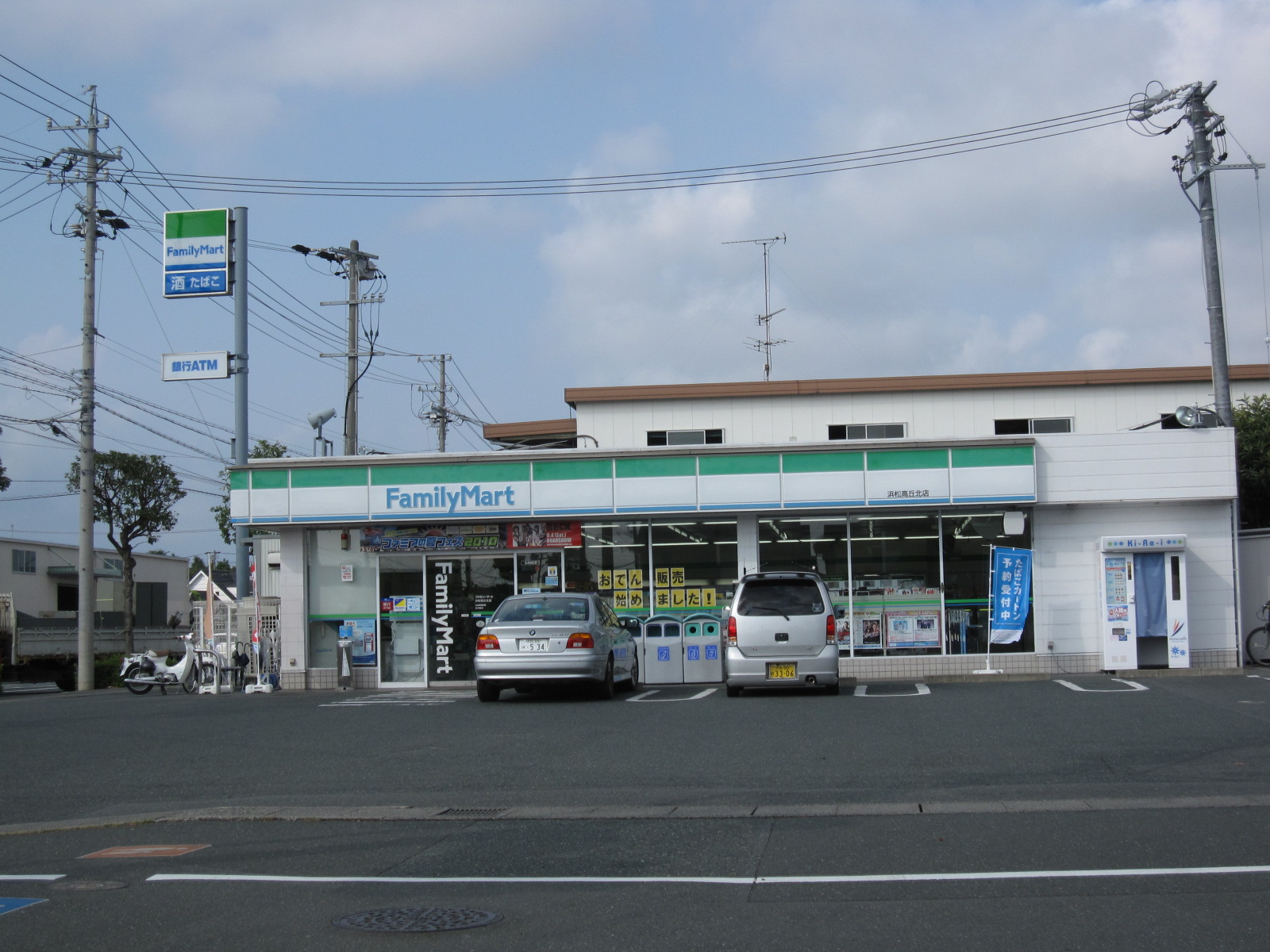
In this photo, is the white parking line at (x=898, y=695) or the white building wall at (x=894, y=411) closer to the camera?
the white parking line at (x=898, y=695)

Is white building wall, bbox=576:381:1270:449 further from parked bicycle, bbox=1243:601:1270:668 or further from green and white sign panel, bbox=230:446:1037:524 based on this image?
parked bicycle, bbox=1243:601:1270:668

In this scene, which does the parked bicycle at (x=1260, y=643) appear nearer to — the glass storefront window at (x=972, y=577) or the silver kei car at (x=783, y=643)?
the glass storefront window at (x=972, y=577)

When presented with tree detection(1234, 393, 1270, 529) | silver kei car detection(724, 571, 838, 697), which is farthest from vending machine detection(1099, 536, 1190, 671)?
tree detection(1234, 393, 1270, 529)

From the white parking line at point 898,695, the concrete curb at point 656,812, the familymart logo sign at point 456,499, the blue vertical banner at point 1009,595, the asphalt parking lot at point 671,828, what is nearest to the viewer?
the asphalt parking lot at point 671,828

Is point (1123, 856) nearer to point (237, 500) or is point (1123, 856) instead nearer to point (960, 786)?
point (960, 786)

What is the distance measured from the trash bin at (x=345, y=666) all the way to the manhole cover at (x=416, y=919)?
1568 cm

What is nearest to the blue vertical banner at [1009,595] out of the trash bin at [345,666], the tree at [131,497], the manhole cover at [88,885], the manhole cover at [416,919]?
the trash bin at [345,666]

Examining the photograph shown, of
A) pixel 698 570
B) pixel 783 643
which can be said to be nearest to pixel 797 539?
pixel 698 570

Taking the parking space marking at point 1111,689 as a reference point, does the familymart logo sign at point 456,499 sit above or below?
above

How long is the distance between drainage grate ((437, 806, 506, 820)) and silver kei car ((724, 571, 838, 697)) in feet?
25.6

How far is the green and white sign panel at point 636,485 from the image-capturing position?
19.8m

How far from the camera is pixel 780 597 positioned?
16094 mm

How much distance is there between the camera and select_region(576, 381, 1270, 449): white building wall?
26.4m

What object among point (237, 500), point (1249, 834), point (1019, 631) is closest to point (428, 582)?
point (237, 500)
